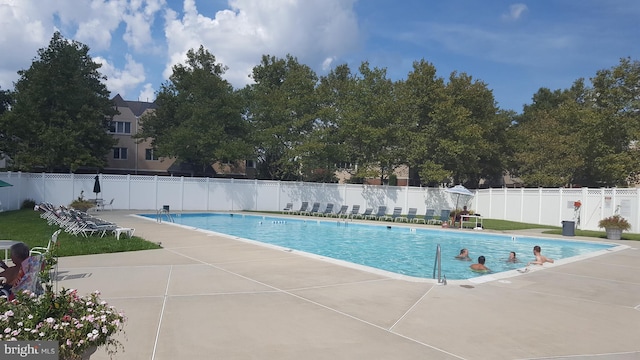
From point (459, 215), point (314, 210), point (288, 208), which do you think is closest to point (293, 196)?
point (288, 208)

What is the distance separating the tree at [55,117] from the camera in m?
31.4

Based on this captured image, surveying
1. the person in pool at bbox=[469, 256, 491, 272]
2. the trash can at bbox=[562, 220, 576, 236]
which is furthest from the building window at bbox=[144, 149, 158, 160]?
the person in pool at bbox=[469, 256, 491, 272]

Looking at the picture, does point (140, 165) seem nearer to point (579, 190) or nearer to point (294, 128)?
point (294, 128)

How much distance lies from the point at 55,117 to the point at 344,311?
112ft

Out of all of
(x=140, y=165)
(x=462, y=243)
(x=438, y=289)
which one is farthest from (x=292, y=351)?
(x=140, y=165)

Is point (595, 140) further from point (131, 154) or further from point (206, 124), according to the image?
point (131, 154)

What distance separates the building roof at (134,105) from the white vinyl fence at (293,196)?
24228 millimetres

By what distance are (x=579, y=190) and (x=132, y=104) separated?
49790mm

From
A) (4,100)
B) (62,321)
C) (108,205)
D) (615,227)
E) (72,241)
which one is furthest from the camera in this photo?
(4,100)

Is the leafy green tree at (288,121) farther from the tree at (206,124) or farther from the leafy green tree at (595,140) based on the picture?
the leafy green tree at (595,140)

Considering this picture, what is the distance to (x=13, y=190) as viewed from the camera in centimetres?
2639

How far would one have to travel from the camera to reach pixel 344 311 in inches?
260

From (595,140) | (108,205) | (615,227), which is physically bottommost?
(108,205)

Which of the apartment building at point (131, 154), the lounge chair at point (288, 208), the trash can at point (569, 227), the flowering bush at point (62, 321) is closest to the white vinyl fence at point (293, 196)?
the lounge chair at point (288, 208)
